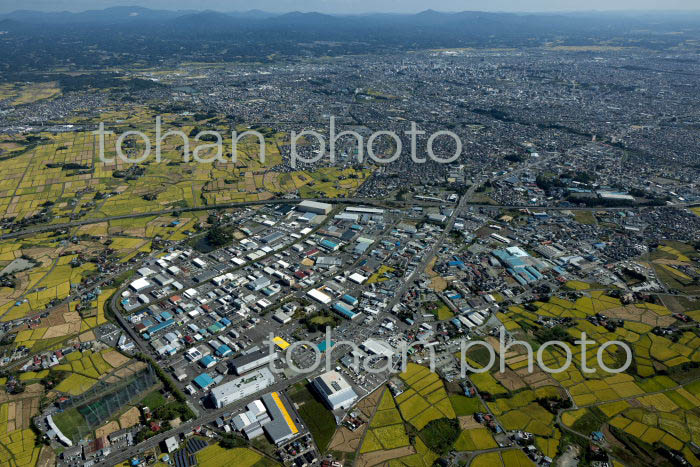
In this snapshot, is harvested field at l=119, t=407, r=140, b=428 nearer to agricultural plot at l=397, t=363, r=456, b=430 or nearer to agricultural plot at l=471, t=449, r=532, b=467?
agricultural plot at l=397, t=363, r=456, b=430

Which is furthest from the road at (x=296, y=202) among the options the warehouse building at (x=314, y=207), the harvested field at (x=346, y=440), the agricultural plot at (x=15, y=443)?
the harvested field at (x=346, y=440)

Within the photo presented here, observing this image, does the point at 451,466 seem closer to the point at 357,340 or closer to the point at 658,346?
the point at 357,340

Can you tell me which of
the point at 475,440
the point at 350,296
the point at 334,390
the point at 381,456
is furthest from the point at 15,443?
the point at 475,440

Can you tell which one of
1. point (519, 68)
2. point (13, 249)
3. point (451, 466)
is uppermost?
point (519, 68)

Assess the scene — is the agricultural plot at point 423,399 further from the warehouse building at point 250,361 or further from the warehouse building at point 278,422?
the warehouse building at point 250,361

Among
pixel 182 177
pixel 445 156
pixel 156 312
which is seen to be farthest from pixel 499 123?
pixel 156 312

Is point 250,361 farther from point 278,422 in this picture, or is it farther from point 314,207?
point 314,207

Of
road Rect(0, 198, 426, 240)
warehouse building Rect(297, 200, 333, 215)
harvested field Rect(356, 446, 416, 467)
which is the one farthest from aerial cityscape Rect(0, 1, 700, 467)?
road Rect(0, 198, 426, 240)
